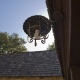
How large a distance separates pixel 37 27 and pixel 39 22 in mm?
116

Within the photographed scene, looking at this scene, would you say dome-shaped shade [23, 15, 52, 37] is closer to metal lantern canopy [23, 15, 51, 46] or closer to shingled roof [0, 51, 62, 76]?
metal lantern canopy [23, 15, 51, 46]

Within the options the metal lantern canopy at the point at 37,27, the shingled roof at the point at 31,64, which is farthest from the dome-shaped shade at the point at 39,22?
the shingled roof at the point at 31,64

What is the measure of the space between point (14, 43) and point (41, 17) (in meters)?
31.4

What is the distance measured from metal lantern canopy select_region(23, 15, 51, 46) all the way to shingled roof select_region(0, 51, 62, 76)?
8.87m

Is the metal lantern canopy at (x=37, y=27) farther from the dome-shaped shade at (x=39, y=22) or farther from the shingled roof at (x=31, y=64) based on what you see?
the shingled roof at (x=31, y=64)

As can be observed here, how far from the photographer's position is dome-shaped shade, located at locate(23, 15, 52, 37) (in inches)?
120

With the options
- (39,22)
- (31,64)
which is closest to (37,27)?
(39,22)

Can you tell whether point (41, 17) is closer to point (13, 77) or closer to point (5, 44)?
point (13, 77)

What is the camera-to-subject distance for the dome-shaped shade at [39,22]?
3061 millimetres

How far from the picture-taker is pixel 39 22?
3.08 meters

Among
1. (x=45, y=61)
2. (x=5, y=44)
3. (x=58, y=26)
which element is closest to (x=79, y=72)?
(x=58, y=26)

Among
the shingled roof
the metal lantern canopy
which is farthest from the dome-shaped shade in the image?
the shingled roof

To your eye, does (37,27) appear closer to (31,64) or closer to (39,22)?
(39,22)

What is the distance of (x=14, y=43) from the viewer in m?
A: 34.1
